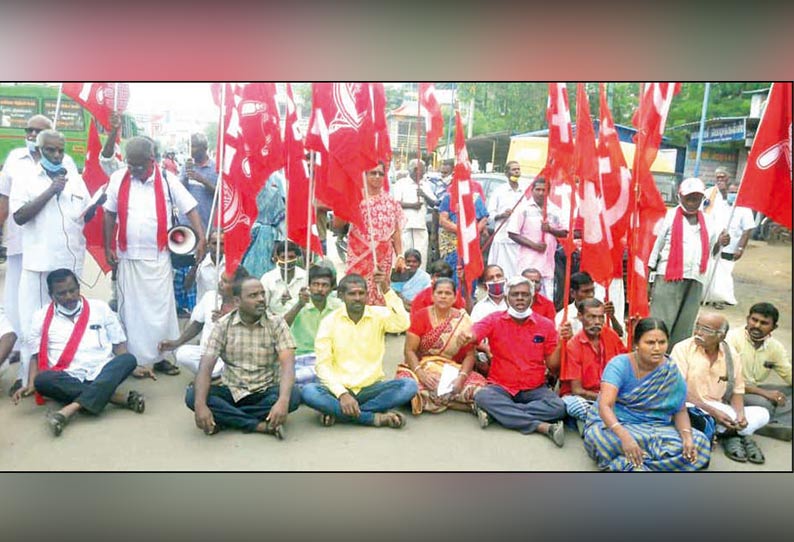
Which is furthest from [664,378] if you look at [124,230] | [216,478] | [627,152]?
[124,230]

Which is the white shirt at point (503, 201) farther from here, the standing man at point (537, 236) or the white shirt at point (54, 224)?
the white shirt at point (54, 224)

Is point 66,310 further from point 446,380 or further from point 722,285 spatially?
point 722,285

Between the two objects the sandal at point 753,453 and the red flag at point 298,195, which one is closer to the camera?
the sandal at point 753,453

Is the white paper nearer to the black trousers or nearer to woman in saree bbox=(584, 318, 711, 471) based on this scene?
woman in saree bbox=(584, 318, 711, 471)

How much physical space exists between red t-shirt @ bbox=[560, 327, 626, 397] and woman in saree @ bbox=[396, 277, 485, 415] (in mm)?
463

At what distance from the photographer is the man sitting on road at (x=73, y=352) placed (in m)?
3.97

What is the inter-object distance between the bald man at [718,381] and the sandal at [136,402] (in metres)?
2.73

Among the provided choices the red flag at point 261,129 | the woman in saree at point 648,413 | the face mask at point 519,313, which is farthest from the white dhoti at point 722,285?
the red flag at point 261,129

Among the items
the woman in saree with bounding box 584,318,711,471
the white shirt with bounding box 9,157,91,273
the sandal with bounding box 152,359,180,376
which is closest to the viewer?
the woman in saree with bounding box 584,318,711,471

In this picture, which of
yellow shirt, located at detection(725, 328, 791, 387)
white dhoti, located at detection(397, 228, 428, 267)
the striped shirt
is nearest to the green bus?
the striped shirt

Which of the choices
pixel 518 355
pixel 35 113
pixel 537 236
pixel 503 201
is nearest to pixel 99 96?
pixel 35 113

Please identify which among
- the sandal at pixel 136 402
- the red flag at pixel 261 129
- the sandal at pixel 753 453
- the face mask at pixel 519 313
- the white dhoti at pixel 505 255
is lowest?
the sandal at pixel 753 453

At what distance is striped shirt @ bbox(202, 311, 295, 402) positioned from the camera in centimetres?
394

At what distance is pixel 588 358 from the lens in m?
4.05
